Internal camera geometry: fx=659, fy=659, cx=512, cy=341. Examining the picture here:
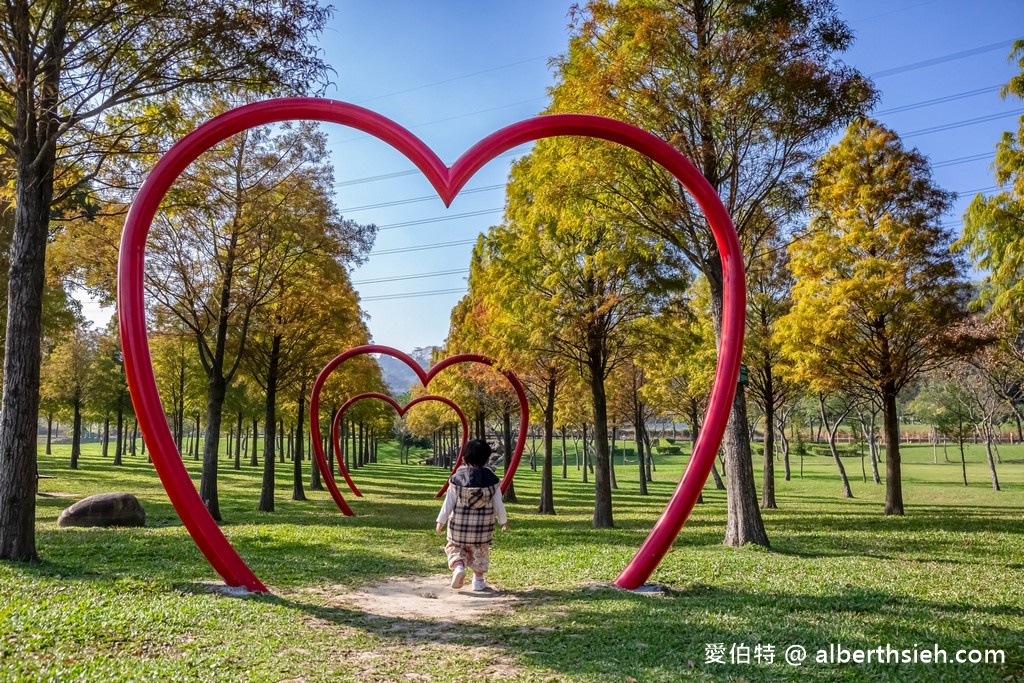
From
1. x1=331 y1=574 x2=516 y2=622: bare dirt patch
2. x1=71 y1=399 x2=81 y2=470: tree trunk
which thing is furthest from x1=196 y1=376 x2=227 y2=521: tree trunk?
x1=71 y1=399 x2=81 y2=470: tree trunk

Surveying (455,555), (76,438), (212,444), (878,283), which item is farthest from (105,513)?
(76,438)

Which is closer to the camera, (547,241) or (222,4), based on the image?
(222,4)

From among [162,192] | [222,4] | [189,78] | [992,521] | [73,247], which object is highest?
[222,4]

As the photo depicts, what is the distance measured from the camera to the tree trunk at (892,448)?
19250 mm

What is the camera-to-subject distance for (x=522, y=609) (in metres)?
7.64

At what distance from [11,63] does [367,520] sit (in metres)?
13.2

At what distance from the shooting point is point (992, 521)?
1762 cm

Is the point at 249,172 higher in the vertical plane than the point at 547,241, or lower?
higher

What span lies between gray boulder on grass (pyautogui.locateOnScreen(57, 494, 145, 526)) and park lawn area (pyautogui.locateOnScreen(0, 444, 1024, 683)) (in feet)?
1.36

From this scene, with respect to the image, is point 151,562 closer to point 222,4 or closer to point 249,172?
point 222,4

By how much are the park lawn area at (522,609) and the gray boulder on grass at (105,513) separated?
0.41m

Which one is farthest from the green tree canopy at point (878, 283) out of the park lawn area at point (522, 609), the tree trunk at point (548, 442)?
the tree trunk at point (548, 442)

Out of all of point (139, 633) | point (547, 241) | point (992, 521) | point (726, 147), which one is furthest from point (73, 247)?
point (992, 521)

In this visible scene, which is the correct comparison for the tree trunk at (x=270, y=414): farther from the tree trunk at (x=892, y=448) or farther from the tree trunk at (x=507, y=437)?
the tree trunk at (x=892, y=448)
